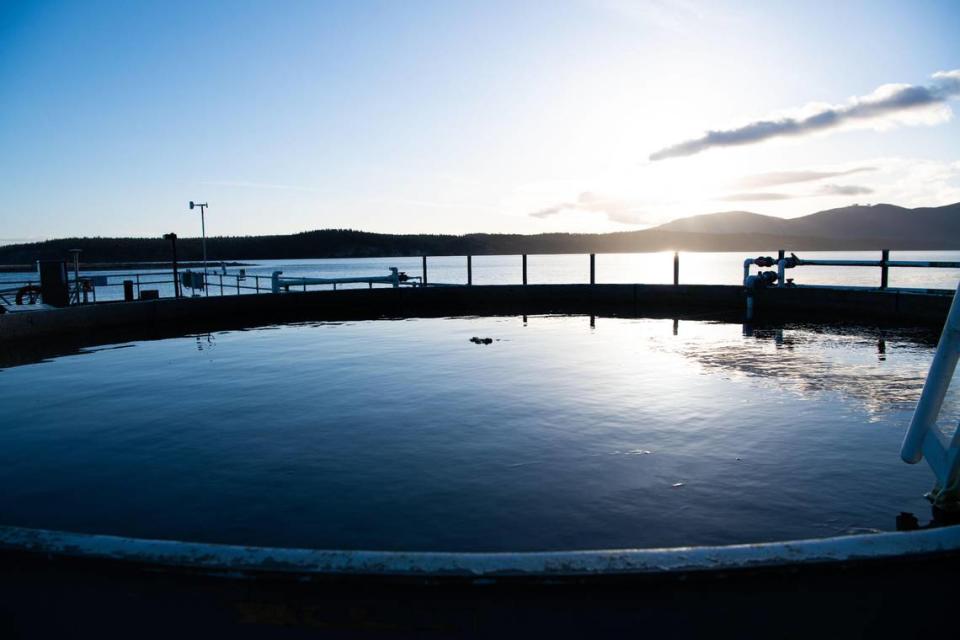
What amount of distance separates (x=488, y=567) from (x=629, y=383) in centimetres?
525

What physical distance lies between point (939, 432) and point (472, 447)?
3036mm

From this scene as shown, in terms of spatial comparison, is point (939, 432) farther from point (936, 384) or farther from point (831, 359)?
point (831, 359)

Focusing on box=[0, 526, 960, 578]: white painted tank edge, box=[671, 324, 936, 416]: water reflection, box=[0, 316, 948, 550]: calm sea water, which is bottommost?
box=[0, 316, 948, 550]: calm sea water

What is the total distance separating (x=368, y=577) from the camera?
2.31 m

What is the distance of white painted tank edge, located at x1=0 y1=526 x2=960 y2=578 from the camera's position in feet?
7.61

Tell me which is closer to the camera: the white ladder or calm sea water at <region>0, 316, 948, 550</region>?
the white ladder

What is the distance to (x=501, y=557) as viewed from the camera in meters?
2.39

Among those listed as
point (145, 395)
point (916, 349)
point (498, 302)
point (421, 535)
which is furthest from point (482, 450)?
point (498, 302)

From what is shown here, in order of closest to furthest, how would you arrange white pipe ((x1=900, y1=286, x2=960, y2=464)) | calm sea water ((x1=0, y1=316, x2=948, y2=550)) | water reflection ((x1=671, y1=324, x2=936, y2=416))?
white pipe ((x1=900, y1=286, x2=960, y2=464)) < calm sea water ((x1=0, y1=316, x2=948, y2=550)) < water reflection ((x1=671, y1=324, x2=936, y2=416))

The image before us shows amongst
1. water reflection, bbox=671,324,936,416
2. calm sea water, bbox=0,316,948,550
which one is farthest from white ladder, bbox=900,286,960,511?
water reflection, bbox=671,324,936,416

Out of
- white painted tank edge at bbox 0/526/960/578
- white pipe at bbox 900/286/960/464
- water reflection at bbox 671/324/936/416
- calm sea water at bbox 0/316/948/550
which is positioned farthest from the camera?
water reflection at bbox 671/324/936/416

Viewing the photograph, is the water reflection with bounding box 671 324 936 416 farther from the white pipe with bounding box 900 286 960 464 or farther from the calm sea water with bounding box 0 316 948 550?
the white pipe with bounding box 900 286 960 464

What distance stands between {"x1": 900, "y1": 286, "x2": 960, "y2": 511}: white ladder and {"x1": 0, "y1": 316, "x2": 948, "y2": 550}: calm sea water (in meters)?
0.19

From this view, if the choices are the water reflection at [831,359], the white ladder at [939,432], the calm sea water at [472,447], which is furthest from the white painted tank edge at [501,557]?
the water reflection at [831,359]
